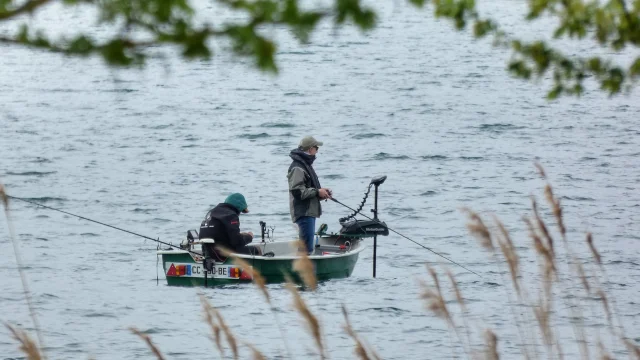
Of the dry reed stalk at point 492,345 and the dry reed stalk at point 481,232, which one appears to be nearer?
the dry reed stalk at point 492,345

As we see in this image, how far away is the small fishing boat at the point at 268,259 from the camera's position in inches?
583

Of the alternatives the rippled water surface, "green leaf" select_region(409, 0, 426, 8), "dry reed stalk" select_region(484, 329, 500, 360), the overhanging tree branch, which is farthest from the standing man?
the overhanging tree branch

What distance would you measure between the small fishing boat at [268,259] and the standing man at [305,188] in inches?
15.0

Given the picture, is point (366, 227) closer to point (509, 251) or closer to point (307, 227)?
point (307, 227)

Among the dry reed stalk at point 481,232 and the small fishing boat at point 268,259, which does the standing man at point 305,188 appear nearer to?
the small fishing boat at point 268,259

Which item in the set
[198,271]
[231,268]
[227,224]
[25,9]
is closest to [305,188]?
[227,224]

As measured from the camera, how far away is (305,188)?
14836 millimetres

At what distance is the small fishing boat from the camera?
48.6 feet

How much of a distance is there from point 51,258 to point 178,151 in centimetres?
1175

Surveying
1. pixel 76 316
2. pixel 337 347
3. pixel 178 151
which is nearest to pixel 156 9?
pixel 337 347

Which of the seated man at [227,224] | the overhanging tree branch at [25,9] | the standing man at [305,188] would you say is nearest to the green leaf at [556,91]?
the overhanging tree branch at [25,9]

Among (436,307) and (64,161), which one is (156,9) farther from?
(64,161)

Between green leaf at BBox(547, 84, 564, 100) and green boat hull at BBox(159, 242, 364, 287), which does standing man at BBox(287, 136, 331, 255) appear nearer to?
green boat hull at BBox(159, 242, 364, 287)

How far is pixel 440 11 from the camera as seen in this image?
4730mm
